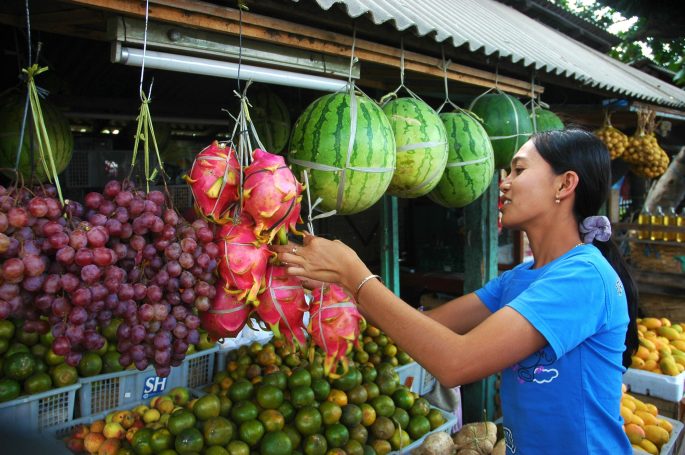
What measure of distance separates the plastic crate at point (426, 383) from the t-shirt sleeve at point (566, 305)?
239 centimetres

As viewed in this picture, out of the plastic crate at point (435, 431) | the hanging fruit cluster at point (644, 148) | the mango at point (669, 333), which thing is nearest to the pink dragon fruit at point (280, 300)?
the plastic crate at point (435, 431)

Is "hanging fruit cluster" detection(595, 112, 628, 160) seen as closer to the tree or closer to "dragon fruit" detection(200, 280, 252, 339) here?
the tree

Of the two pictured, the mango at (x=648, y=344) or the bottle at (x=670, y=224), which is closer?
the mango at (x=648, y=344)

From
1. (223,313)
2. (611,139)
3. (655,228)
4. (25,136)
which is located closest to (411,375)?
(223,313)

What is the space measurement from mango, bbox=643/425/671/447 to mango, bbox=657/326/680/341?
178 centimetres

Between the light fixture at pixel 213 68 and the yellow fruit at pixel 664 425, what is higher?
the light fixture at pixel 213 68

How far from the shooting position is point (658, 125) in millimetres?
5883

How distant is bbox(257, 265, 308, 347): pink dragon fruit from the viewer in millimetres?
1536

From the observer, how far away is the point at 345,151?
1.95 m

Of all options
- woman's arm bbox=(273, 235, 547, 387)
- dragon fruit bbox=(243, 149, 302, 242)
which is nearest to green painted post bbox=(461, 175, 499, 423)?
woman's arm bbox=(273, 235, 547, 387)

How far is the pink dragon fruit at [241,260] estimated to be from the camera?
143 cm

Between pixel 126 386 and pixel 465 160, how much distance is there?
2175mm

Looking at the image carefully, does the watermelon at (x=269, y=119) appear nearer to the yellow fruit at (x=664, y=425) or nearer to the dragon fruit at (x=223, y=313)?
the dragon fruit at (x=223, y=313)

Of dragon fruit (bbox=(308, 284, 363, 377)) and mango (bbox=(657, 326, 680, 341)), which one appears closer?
dragon fruit (bbox=(308, 284, 363, 377))
